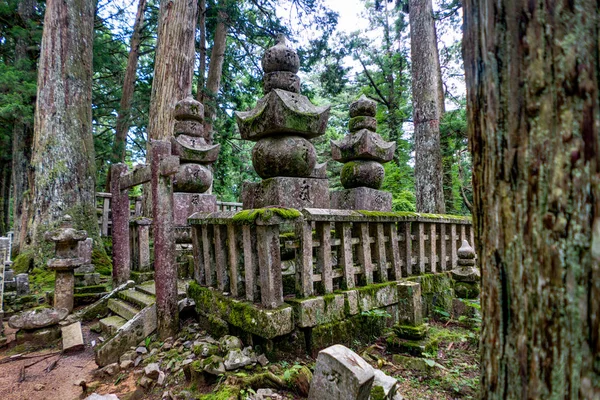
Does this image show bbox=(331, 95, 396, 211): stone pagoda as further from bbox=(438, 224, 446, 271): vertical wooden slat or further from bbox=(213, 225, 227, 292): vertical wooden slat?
bbox=(213, 225, 227, 292): vertical wooden slat

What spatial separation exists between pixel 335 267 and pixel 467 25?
2619 mm

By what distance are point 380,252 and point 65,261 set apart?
461cm

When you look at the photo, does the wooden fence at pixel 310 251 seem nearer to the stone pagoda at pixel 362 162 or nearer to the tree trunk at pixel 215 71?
the stone pagoda at pixel 362 162

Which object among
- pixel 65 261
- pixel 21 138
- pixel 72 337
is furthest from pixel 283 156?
pixel 21 138

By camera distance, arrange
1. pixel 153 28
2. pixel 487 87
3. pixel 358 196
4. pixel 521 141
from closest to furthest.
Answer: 1. pixel 521 141
2. pixel 487 87
3. pixel 358 196
4. pixel 153 28

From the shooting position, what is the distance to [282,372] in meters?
2.77

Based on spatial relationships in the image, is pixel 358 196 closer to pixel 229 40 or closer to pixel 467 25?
pixel 467 25

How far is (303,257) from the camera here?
10.0 ft

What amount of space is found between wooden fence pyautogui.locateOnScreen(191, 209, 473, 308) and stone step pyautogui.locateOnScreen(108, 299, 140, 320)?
1.20 meters

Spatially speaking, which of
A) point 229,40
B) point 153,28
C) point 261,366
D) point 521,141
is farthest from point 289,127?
point 153,28

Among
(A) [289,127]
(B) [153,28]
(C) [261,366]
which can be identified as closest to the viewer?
(C) [261,366]

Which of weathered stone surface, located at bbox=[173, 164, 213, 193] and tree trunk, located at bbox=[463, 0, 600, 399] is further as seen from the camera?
weathered stone surface, located at bbox=[173, 164, 213, 193]

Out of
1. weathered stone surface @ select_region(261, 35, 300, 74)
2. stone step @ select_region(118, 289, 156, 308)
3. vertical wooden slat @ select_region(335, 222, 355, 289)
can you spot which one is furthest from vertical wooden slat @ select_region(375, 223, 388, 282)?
stone step @ select_region(118, 289, 156, 308)

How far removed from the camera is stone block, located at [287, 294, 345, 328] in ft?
9.66
